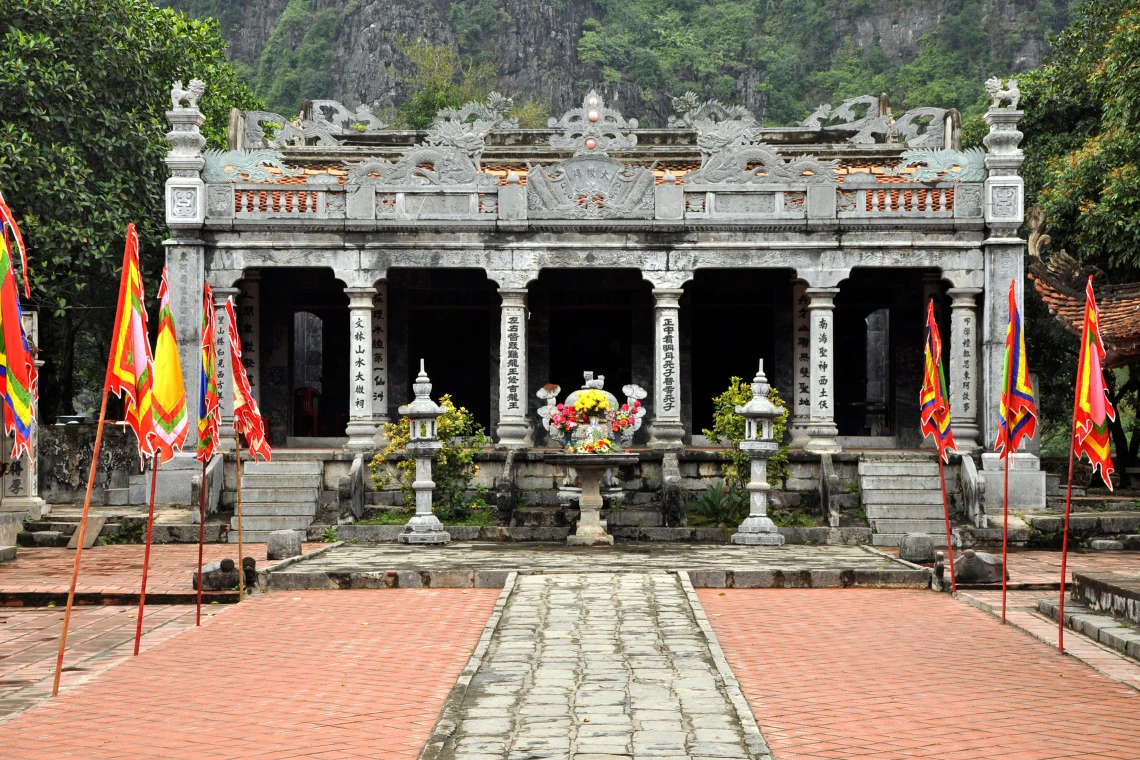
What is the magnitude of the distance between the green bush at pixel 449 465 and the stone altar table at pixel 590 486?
1756 mm

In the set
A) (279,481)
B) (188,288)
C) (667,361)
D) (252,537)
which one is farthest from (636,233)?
(252,537)

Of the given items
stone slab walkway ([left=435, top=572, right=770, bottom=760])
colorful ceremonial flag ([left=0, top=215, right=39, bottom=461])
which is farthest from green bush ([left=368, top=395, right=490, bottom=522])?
colorful ceremonial flag ([left=0, top=215, right=39, bottom=461])

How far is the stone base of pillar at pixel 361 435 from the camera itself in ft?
64.4

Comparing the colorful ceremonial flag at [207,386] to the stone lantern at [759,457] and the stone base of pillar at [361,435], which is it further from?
the stone base of pillar at [361,435]

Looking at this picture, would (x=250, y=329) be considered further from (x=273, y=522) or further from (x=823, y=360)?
(x=823, y=360)

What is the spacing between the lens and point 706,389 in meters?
23.0

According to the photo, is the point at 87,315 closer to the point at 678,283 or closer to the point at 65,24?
the point at 65,24

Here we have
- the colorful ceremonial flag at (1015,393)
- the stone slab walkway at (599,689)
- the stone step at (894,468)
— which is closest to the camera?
the stone slab walkway at (599,689)

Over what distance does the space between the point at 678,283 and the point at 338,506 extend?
5.93 metres

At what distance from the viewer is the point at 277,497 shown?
18.6 meters

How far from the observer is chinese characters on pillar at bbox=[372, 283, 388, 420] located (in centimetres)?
2119

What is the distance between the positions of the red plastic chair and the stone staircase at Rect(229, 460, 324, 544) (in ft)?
12.6

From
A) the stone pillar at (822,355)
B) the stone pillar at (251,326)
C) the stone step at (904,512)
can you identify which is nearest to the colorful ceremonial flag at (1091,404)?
the stone step at (904,512)

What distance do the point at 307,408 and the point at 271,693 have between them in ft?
50.8
